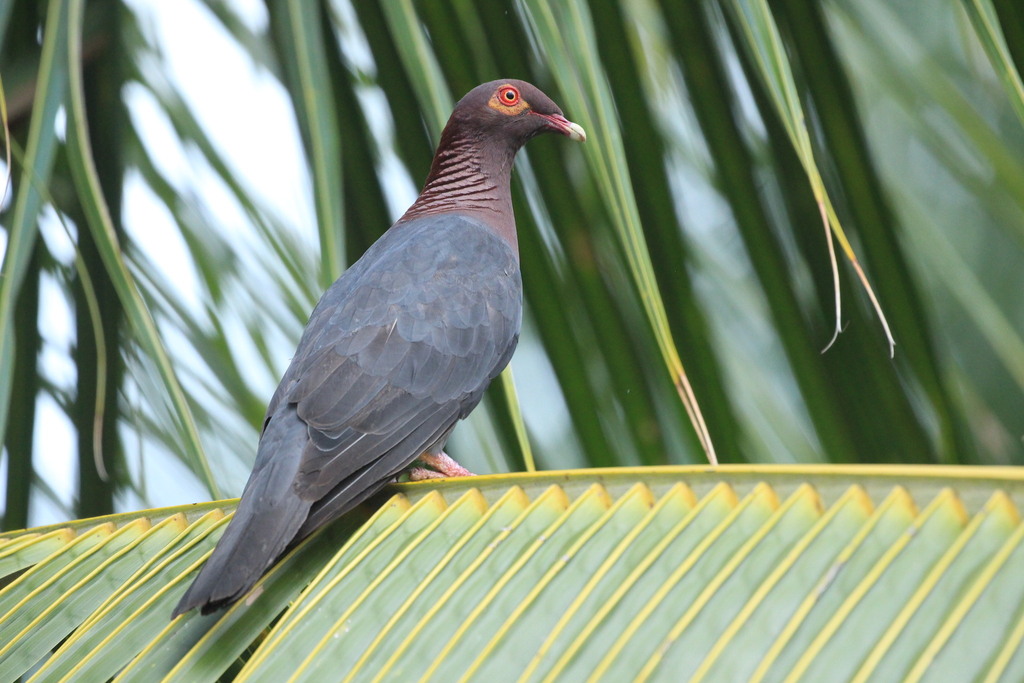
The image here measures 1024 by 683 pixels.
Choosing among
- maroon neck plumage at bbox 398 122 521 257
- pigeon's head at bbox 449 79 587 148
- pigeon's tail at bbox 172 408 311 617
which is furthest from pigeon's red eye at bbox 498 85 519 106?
pigeon's tail at bbox 172 408 311 617

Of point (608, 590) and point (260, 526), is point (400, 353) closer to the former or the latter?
point (260, 526)

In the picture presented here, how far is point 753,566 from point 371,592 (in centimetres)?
64

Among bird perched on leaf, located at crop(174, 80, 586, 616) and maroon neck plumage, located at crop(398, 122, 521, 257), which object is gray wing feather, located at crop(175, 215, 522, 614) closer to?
bird perched on leaf, located at crop(174, 80, 586, 616)

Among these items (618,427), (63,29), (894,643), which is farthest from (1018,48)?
(63,29)

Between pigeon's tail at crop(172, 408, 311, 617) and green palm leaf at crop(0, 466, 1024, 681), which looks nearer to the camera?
green palm leaf at crop(0, 466, 1024, 681)

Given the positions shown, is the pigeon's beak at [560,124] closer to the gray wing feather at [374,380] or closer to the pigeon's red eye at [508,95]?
the pigeon's red eye at [508,95]

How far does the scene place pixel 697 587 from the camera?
4.41 feet

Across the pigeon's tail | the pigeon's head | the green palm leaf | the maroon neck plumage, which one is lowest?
the green palm leaf

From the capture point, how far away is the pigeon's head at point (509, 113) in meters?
3.57

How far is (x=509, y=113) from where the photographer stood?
365 centimetres

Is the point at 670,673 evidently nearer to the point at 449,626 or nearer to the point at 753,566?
the point at 753,566

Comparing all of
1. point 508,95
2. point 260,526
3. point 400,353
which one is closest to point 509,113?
point 508,95

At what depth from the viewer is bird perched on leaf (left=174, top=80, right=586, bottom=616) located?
6.55ft

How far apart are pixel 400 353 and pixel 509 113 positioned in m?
1.39
